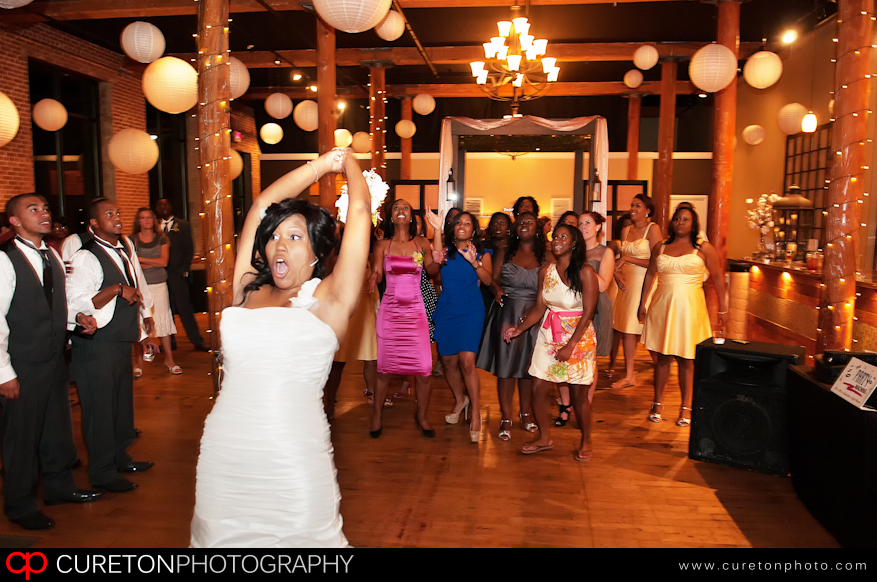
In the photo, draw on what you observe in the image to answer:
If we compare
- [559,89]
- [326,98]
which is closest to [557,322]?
[326,98]

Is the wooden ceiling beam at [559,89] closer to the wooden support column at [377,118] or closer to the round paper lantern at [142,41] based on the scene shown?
the wooden support column at [377,118]

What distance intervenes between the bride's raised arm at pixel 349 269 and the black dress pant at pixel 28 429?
83.3 inches

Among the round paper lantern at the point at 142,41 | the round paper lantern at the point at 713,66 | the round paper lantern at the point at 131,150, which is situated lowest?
the round paper lantern at the point at 131,150

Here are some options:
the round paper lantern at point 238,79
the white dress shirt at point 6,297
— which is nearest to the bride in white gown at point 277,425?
the white dress shirt at point 6,297

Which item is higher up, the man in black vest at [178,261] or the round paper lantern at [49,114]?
the round paper lantern at [49,114]

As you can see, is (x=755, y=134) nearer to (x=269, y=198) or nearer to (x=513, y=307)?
(x=513, y=307)

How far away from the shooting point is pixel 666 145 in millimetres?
9797

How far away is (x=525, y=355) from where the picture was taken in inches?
160

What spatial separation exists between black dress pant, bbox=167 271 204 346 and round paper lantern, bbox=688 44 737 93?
5573mm

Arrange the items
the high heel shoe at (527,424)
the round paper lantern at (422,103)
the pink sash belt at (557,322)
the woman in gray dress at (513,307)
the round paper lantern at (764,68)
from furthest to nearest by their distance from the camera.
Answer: the round paper lantern at (422,103) < the round paper lantern at (764,68) < the high heel shoe at (527,424) < the woman in gray dress at (513,307) < the pink sash belt at (557,322)

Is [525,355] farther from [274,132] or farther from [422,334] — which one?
[274,132]

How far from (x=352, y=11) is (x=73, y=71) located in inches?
282

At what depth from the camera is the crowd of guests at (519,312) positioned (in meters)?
3.71
